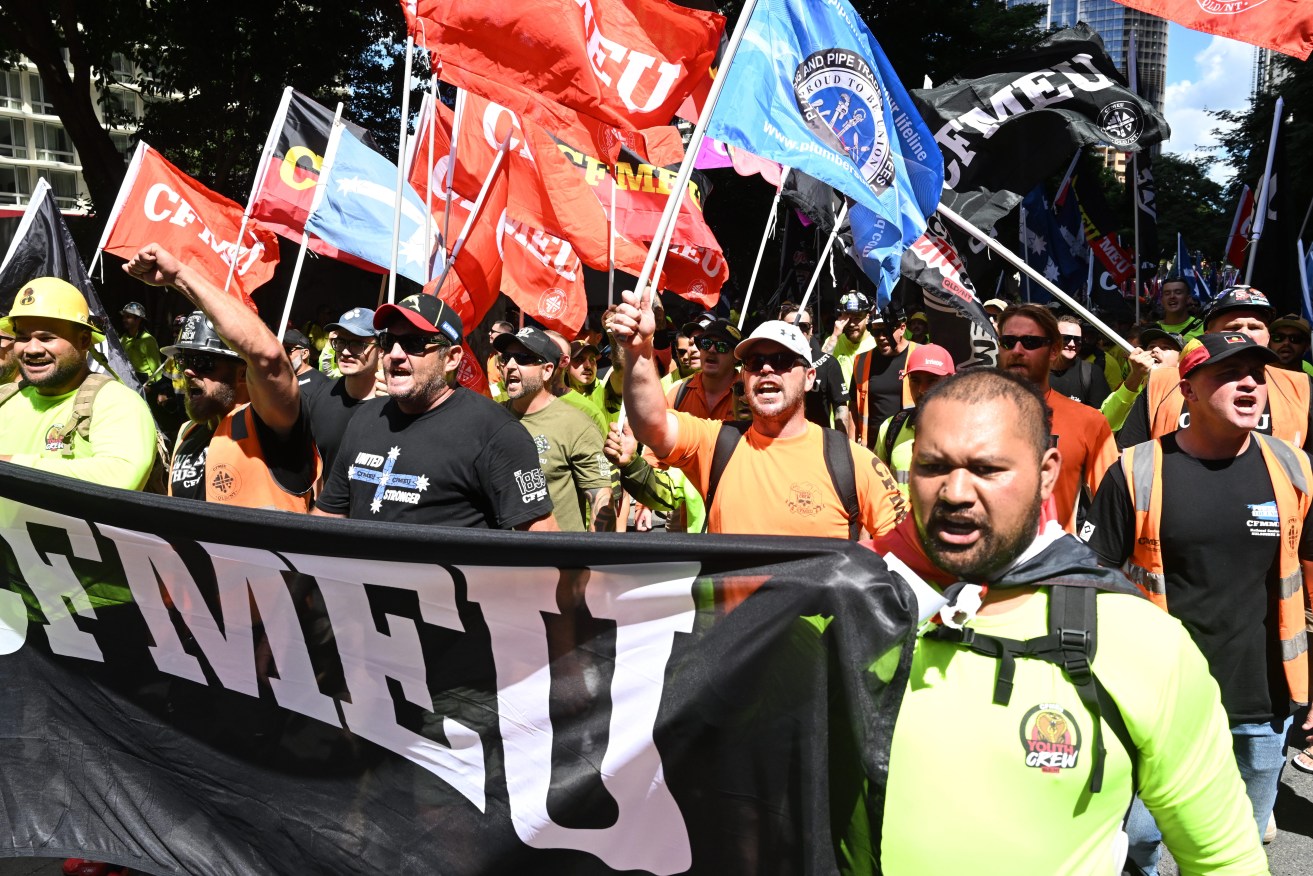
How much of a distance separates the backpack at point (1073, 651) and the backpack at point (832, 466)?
1.89 metres

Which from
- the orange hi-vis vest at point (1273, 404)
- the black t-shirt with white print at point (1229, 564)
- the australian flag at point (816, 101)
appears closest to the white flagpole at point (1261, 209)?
the orange hi-vis vest at point (1273, 404)

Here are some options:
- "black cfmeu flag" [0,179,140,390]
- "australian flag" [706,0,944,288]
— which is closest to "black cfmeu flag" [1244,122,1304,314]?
"australian flag" [706,0,944,288]

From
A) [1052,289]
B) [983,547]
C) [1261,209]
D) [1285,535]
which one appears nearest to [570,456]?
[1052,289]

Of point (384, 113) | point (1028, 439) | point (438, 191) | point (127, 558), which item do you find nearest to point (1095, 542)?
point (1028, 439)

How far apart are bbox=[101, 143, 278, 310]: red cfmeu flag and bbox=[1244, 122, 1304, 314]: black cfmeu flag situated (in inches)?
315

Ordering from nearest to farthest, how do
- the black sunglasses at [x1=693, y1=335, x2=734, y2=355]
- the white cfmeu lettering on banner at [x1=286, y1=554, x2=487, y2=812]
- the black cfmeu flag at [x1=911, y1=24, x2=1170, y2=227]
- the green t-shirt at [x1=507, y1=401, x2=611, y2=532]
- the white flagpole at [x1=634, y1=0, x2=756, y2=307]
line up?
the white cfmeu lettering on banner at [x1=286, y1=554, x2=487, y2=812] → the white flagpole at [x1=634, y1=0, x2=756, y2=307] → the green t-shirt at [x1=507, y1=401, x2=611, y2=532] → the black sunglasses at [x1=693, y1=335, x2=734, y2=355] → the black cfmeu flag at [x1=911, y1=24, x2=1170, y2=227]

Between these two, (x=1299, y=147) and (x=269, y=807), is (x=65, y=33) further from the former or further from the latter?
(x=1299, y=147)

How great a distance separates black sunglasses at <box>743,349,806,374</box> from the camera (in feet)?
Answer: 13.2

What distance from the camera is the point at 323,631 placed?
2.93m

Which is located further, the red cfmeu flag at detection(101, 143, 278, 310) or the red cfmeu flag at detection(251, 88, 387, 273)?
the red cfmeu flag at detection(251, 88, 387, 273)

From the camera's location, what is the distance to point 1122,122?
7.43m

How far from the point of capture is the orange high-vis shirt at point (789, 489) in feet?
12.4

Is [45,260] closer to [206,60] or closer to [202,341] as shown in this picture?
[202,341]

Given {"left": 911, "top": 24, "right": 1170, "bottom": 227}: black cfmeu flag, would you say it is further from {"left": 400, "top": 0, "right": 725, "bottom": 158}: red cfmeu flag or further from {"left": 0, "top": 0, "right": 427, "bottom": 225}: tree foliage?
{"left": 0, "top": 0, "right": 427, "bottom": 225}: tree foliage
